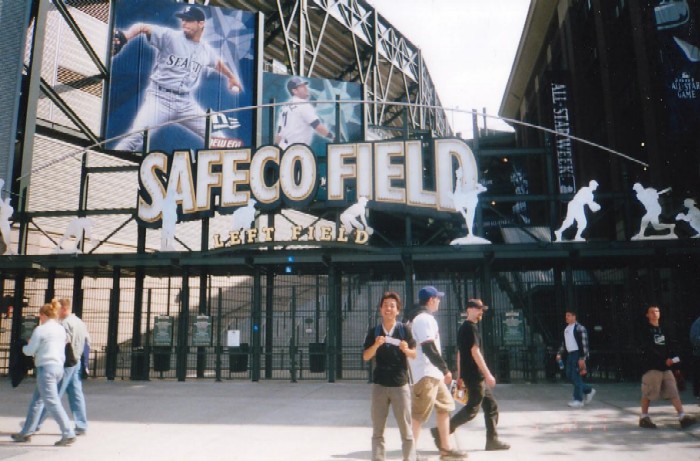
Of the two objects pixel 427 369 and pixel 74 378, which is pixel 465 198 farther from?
pixel 74 378

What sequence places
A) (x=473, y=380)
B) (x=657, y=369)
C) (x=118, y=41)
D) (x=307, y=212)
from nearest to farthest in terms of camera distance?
(x=473, y=380) < (x=657, y=369) < (x=307, y=212) < (x=118, y=41)

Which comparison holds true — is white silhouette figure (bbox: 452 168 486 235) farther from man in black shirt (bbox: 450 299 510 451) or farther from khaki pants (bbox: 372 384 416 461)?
khaki pants (bbox: 372 384 416 461)

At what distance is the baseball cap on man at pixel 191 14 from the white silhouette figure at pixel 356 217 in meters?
15.0

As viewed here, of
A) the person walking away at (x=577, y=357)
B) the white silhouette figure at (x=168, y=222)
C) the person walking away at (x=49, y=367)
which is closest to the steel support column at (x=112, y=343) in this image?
the white silhouette figure at (x=168, y=222)

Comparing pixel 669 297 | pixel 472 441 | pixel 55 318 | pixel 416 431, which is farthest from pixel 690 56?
pixel 55 318

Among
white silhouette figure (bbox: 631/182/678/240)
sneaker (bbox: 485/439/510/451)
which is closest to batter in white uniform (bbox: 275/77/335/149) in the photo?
white silhouette figure (bbox: 631/182/678/240)

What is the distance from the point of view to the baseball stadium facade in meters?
16.2

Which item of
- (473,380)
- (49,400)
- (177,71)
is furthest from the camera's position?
(177,71)

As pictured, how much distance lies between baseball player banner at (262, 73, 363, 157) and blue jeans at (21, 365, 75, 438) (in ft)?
74.4

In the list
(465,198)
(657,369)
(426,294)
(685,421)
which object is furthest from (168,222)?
(685,421)

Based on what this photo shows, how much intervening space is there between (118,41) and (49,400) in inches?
853

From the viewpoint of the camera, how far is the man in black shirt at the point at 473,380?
6.88 m

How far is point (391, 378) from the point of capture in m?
5.76

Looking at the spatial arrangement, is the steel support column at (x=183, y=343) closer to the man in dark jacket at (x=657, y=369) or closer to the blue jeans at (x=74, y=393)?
the blue jeans at (x=74, y=393)
